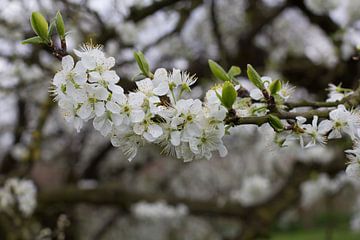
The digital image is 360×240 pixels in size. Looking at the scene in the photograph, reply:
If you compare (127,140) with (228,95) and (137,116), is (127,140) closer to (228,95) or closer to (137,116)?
(137,116)

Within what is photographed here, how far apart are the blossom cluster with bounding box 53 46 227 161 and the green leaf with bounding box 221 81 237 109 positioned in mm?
16

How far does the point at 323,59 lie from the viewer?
4723 millimetres

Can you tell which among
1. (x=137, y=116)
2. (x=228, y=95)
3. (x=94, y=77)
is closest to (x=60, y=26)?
(x=94, y=77)

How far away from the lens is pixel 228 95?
0.96 metres

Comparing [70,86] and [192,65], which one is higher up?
[70,86]

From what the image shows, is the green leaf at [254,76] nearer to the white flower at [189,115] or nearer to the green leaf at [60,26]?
the white flower at [189,115]

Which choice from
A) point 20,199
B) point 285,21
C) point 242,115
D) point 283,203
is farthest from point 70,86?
point 285,21

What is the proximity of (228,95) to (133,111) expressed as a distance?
0.19 m

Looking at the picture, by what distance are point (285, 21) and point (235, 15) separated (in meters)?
0.97

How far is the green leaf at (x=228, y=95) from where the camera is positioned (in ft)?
3.15

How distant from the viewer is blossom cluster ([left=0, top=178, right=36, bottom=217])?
2754 millimetres

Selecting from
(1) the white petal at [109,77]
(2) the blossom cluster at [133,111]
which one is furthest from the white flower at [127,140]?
(1) the white petal at [109,77]

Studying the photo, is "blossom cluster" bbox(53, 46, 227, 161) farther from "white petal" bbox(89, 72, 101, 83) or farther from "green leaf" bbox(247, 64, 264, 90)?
"green leaf" bbox(247, 64, 264, 90)

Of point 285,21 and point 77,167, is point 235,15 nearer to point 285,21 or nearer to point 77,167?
point 285,21
